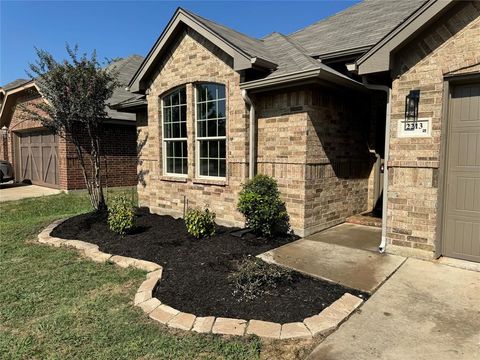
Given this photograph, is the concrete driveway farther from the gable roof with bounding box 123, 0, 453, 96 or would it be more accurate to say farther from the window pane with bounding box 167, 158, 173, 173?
the gable roof with bounding box 123, 0, 453, 96

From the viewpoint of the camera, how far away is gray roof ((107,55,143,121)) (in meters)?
13.7

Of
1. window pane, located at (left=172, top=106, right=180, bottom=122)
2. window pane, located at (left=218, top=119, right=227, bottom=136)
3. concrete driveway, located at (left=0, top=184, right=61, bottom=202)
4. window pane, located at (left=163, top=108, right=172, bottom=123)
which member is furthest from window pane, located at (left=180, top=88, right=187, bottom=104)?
concrete driveway, located at (left=0, top=184, right=61, bottom=202)

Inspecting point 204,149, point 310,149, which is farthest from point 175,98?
point 310,149

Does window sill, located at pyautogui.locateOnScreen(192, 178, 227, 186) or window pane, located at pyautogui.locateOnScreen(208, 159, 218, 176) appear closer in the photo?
window sill, located at pyautogui.locateOnScreen(192, 178, 227, 186)

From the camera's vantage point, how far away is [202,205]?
777 centimetres

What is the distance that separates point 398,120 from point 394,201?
130 cm

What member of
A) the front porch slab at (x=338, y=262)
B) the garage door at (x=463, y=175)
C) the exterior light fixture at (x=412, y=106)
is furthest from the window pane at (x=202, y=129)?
the garage door at (x=463, y=175)

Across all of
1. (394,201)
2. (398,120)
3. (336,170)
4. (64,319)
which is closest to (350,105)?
(336,170)

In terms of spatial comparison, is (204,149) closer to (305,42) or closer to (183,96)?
(183,96)

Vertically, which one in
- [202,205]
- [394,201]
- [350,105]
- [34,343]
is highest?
[350,105]

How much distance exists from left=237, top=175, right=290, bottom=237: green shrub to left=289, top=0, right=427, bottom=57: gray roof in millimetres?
3391

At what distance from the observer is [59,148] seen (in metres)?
13.2

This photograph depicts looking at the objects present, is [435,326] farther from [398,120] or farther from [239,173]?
[239,173]

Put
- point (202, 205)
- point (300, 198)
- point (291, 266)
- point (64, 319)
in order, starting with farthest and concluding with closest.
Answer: point (202, 205) < point (300, 198) < point (291, 266) < point (64, 319)
